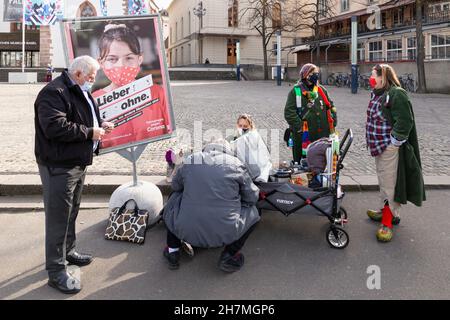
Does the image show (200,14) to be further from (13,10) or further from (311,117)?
(311,117)

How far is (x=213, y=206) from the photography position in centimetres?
390

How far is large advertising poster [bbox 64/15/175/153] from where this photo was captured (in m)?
4.96

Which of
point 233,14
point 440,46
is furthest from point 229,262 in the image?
point 233,14

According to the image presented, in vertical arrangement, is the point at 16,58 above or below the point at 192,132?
above

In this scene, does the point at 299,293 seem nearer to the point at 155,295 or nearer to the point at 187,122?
the point at 155,295

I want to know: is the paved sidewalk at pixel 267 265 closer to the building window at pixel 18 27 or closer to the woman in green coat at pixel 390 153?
the woman in green coat at pixel 390 153

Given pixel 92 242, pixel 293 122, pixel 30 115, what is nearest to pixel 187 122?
pixel 30 115

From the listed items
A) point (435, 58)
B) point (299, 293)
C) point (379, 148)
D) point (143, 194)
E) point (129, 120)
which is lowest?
point (299, 293)

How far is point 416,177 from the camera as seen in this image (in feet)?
15.5

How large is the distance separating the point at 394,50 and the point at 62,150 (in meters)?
34.7

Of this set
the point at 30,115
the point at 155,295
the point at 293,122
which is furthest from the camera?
the point at 30,115

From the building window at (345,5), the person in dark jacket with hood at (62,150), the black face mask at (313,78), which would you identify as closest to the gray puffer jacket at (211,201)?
the person in dark jacket with hood at (62,150)

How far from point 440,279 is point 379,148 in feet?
4.96

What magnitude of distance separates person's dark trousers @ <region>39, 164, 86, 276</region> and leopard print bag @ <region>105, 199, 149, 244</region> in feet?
3.35
